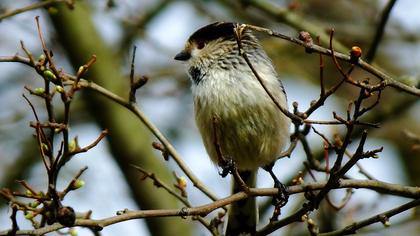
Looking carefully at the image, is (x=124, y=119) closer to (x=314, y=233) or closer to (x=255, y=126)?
(x=255, y=126)

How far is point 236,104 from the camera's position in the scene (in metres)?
4.91

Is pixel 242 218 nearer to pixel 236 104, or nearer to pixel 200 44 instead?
pixel 236 104

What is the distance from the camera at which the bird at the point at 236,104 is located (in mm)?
4918

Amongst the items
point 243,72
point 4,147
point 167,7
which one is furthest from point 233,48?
point 4,147

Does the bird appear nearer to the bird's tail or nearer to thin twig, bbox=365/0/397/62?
the bird's tail

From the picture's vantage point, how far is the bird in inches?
194

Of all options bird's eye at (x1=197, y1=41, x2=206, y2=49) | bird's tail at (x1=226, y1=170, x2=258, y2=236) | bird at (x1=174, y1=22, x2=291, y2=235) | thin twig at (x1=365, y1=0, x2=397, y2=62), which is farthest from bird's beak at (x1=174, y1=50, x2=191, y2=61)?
thin twig at (x1=365, y1=0, x2=397, y2=62)

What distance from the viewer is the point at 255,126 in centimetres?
494

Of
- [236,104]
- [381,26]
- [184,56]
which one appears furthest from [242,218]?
[381,26]

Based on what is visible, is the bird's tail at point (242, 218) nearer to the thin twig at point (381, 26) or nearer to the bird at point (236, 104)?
the bird at point (236, 104)

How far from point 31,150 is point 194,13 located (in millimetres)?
2658

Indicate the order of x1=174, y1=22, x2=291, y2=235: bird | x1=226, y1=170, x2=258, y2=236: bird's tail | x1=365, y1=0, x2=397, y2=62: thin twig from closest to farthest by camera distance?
x1=174, y1=22, x2=291, y2=235: bird, x1=365, y1=0, x2=397, y2=62: thin twig, x1=226, y1=170, x2=258, y2=236: bird's tail

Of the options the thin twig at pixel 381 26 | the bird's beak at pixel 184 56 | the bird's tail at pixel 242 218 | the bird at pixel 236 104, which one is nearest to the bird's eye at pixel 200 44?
the bird at pixel 236 104

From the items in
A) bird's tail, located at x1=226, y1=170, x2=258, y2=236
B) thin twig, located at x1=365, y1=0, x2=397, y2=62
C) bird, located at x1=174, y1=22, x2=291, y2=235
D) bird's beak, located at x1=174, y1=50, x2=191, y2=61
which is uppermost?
thin twig, located at x1=365, y1=0, x2=397, y2=62
